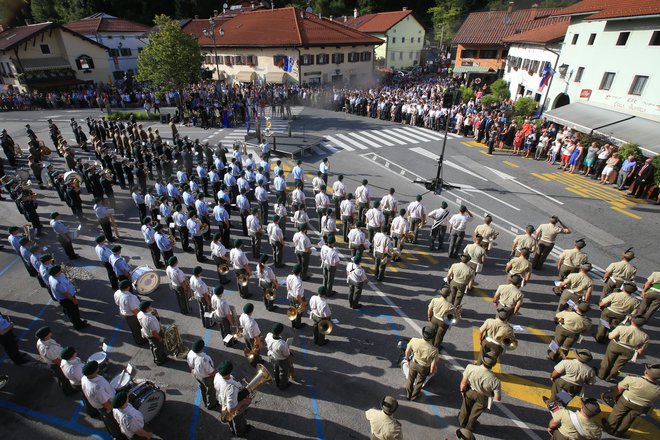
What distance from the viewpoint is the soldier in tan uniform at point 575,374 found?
6891mm

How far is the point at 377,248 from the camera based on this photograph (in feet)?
37.3

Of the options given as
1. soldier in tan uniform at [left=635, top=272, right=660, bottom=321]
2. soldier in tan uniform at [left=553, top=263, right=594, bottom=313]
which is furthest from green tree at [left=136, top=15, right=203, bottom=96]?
soldier in tan uniform at [left=635, top=272, right=660, bottom=321]

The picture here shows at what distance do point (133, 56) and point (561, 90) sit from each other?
58.4m

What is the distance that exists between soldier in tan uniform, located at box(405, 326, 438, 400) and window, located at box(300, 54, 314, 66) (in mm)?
43144

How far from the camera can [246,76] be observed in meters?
47.8

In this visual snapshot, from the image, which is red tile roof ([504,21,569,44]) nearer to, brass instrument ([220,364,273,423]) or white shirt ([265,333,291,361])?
white shirt ([265,333,291,361])

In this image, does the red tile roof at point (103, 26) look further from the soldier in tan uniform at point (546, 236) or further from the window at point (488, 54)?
the soldier in tan uniform at point (546, 236)

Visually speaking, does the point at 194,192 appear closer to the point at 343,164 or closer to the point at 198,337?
the point at 198,337

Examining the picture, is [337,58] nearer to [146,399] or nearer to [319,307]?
[319,307]

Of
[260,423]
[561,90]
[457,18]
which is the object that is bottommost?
[260,423]

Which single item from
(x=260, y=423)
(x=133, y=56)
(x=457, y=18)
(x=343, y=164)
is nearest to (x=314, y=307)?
(x=260, y=423)

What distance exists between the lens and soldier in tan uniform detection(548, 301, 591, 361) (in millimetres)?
8102

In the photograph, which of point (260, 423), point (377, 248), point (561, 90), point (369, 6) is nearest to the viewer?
point (260, 423)

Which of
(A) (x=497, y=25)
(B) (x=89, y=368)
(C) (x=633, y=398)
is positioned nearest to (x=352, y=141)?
(C) (x=633, y=398)
